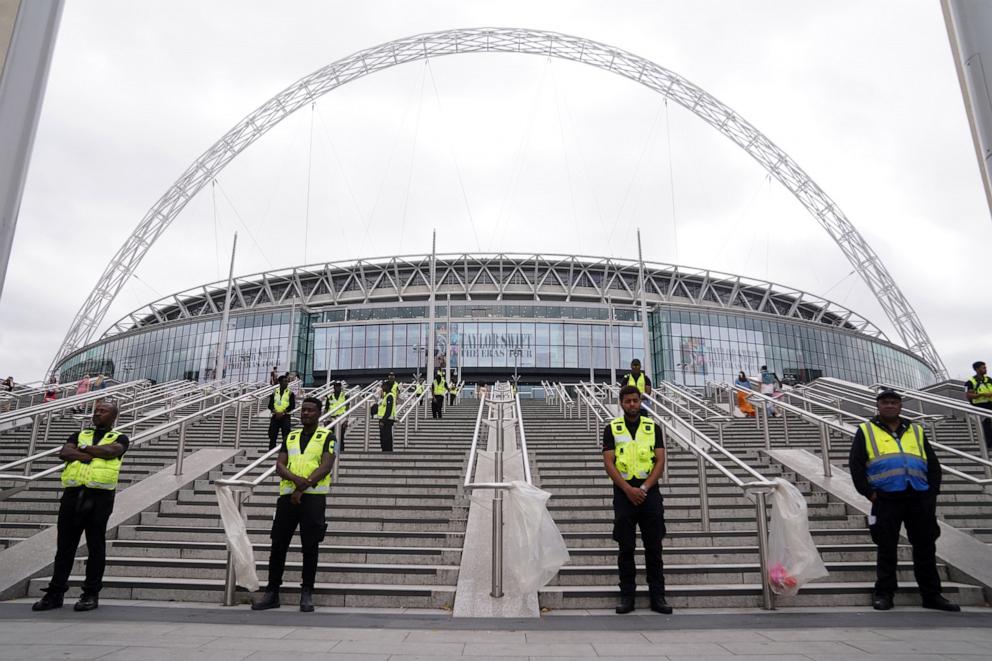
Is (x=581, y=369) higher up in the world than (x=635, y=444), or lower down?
higher up

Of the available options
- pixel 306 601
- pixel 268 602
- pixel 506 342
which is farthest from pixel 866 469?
pixel 506 342

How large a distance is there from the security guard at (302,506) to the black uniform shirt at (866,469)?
4461 mm

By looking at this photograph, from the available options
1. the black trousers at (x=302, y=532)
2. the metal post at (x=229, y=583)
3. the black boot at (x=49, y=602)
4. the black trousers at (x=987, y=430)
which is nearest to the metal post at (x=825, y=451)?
the black trousers at (x=987, y=430)

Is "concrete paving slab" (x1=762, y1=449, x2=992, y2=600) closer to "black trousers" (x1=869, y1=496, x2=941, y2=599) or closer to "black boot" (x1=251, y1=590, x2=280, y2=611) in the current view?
"black trousers" (x1=869, y1=496, x2=941, y2=599)

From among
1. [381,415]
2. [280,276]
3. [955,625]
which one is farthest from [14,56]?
[280,276]

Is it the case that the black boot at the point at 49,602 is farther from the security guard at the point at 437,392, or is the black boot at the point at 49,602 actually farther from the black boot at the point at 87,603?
the security guard at the point at 437,392

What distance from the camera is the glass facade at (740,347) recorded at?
47.8 meters

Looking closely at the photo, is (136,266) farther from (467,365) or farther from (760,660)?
(760,660)

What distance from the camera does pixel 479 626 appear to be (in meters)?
4.36

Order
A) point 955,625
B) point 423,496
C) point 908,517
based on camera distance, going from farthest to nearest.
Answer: point 423,496
point 908,517
point 955,625

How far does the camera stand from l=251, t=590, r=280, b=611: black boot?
4.83m

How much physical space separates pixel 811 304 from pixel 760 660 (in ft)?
215

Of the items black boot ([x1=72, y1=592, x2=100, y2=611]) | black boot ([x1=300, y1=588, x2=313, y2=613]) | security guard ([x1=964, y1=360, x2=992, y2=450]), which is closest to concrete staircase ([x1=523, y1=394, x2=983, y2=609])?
black boot ([x1=300, y1=588, x2=313, y2=613])

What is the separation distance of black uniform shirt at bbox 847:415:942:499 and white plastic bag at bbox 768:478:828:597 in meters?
0.69
